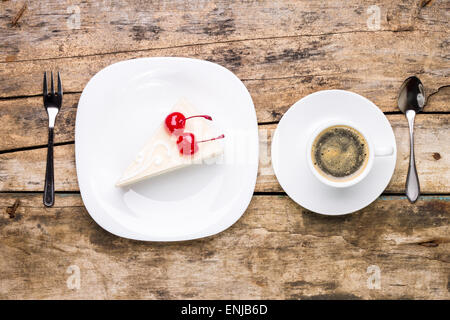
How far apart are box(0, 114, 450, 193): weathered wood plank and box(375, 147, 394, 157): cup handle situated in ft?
0.64

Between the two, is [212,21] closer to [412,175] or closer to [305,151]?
[305,151]

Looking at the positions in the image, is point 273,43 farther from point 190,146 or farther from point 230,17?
point 190,146

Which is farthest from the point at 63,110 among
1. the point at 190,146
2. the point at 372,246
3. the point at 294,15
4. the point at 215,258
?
the point at 372,246

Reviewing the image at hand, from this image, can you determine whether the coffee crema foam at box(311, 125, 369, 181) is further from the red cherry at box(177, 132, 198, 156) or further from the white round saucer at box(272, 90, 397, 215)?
the red cherry at box(177, 132, 198, 156)

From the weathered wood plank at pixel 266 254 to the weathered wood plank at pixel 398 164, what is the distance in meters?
0.05

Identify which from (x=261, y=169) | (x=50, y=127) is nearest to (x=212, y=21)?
(x=261, y=169)

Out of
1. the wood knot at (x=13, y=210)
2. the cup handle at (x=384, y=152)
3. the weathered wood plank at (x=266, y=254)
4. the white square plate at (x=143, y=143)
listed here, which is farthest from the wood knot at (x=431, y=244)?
the wood knot at (x=13, y=210)

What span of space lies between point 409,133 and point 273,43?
1.74ft

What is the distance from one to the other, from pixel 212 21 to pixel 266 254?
0.79 m

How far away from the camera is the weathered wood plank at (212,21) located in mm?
1311

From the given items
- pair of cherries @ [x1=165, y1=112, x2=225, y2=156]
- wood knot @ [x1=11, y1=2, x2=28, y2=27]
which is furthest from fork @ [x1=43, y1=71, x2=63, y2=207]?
pair of cherries @ [x1=165, y1=112, x2=225, y2=156]

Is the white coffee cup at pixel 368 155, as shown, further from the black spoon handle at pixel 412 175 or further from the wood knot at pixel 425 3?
the wood knot at pixel 425 3

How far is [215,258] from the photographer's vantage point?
1289 mm

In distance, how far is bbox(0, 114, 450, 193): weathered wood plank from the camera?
128 cm
